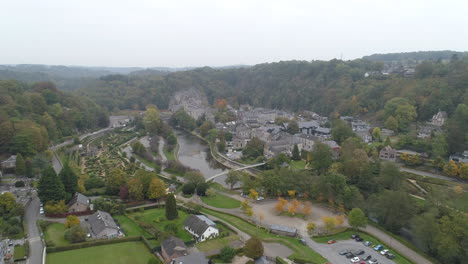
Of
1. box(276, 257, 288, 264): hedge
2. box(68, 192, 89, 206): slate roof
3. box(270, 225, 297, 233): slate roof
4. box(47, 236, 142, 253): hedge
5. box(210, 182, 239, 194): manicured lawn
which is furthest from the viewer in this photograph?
box(210, 182, 239, 194): manicured lawn

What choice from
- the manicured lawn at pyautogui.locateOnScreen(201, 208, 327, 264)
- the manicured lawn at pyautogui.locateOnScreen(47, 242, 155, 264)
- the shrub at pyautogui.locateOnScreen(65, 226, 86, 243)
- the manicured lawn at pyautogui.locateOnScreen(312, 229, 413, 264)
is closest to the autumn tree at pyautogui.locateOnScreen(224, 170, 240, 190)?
the manicured lawn at pyautogui.locateOnScreen(201, 208, 327, 264)

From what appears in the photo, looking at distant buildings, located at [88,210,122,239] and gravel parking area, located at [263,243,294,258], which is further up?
distant buildings, located at [88,210,122,239]

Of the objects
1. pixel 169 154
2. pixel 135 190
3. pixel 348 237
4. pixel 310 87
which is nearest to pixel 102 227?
pixel 135 190

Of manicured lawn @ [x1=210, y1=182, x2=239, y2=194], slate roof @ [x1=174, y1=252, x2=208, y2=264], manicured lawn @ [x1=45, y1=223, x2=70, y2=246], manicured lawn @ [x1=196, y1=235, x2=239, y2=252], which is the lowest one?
manicured lawn @ [x1=210, y1=182, x2=239, y2=194]

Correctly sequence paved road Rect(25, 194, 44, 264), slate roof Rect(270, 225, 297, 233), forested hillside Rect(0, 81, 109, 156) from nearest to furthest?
paved road Rect(25, 194, 44, 264) < slate roof Rect(270, 225, 297, 233) < forested hillside Rect(0, 81, 109, 156)

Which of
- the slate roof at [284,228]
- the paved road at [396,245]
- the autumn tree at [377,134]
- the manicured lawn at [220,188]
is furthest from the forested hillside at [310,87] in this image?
the slate roof at [284,228]

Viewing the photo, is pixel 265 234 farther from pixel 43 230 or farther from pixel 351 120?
pixel 351 120

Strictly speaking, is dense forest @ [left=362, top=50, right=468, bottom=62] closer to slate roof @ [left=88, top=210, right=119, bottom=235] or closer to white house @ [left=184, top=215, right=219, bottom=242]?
white house @ [left=184, top=215, right=219, bottom=242]

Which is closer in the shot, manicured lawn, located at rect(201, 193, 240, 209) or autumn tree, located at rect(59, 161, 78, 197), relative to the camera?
autumn tree, located at rect(59, 161, 78, 197)
